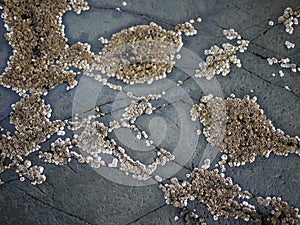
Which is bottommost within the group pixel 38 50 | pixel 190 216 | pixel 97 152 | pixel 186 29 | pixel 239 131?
pixel 190 216

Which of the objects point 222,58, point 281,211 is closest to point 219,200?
point 281,211

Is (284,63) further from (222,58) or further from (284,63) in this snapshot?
A: (222,58)

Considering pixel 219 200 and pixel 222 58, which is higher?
pixel 222 58

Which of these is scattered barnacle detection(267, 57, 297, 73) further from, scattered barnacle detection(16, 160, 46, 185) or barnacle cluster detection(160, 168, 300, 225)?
scattered barnacle detection(16, 160, 46, 185)

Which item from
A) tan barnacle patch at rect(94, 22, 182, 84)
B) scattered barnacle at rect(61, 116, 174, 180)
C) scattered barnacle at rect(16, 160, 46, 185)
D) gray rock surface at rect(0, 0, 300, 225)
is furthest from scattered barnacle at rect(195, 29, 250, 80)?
scattered barnacle at rect(16, 160, 46, 185)

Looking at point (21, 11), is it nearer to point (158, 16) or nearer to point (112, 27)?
point (112, 27)
